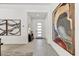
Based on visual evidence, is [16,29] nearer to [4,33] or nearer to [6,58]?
[4,33]

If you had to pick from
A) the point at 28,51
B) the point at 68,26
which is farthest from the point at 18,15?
the point at 68,26

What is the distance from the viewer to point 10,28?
8625 millimetres

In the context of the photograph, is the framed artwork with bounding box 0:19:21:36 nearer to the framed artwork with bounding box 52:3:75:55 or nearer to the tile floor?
the tile floor

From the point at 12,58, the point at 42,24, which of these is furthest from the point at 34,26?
the point at 12,58

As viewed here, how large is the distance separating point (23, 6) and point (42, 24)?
6583 millimetres

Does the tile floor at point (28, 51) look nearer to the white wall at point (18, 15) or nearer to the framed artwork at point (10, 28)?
the white wall at point (18, 15)

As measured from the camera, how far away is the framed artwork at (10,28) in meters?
8.50

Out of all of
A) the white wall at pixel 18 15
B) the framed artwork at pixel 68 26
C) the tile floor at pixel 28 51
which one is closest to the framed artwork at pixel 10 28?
the white wall at pixel 18 15

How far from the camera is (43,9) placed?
8.27m

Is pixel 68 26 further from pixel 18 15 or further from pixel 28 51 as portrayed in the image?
pixel 18 15

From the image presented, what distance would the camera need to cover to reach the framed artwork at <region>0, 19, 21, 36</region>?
8.50 metres

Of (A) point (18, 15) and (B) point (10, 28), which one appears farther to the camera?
(B) point (10, 28)

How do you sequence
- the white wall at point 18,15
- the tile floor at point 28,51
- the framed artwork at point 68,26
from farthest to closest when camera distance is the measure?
the white wall at point 18,15, the tile floor at point 28,51, the framed artwork at point 68,26

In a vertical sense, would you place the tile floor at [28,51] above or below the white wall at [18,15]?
below
